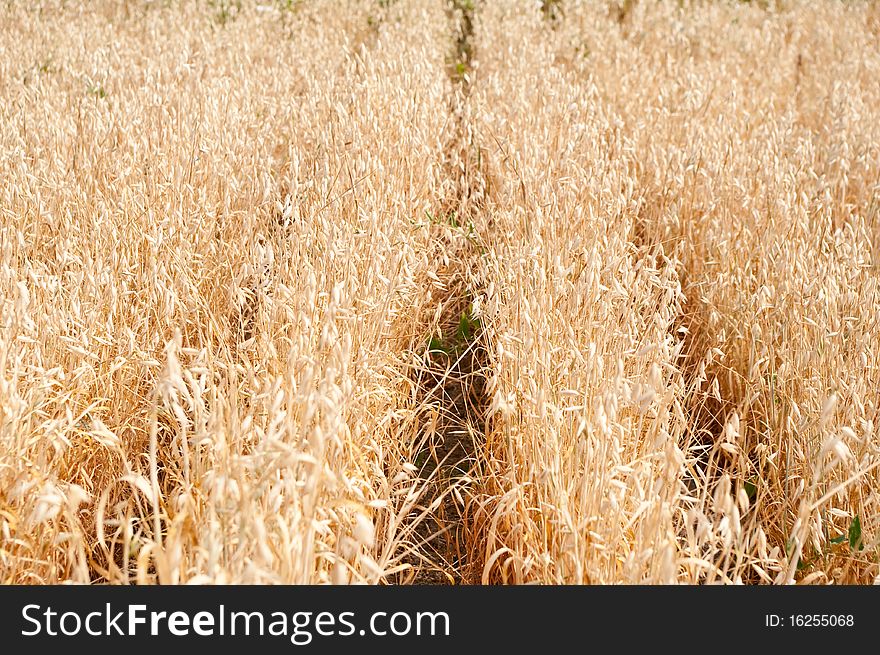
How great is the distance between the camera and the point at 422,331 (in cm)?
290

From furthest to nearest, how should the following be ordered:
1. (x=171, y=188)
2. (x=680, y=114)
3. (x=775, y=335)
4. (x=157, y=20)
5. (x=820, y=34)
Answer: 1. (x=820, y=34)
2. (x=157, y=20)
3. (x=680, y=114)
4. (x=171, y=188)
5. (x=775, y=335)

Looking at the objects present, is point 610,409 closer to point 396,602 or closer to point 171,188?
point 396,602

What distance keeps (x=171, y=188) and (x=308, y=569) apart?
1.95 m

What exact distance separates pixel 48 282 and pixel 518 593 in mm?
1504

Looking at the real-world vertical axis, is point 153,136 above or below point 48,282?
above

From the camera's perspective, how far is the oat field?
5.12ft

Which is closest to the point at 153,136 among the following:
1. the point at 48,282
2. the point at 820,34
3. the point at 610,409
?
the point at 48,282

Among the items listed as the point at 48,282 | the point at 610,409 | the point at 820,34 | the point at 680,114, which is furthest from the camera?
the point at 820,34

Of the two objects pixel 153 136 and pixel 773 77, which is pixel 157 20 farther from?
pixel 773 77

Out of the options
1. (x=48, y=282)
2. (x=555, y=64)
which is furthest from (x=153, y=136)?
(x=555, y=64)

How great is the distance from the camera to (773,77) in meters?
5.59

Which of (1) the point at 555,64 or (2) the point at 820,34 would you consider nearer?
(1) the point at 555,64

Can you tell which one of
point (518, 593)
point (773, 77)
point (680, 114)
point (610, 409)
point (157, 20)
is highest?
point (157, 20)

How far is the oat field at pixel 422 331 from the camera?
61.4 inches
